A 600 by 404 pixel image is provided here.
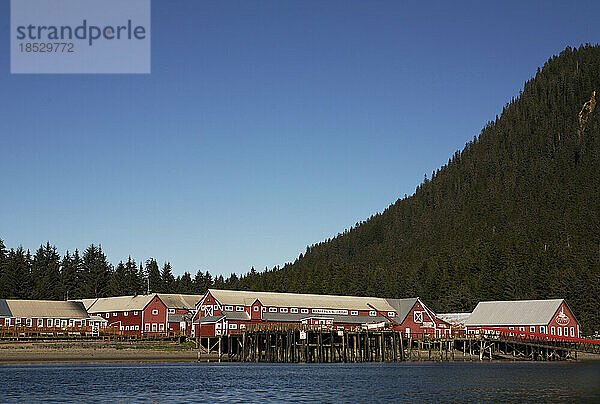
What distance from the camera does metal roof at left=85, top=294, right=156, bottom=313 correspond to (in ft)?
422

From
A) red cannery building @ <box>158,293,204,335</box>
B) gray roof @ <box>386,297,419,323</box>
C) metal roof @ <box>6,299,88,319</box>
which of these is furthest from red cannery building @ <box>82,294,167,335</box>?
gray roof @ <box>386,297,419,323</box>

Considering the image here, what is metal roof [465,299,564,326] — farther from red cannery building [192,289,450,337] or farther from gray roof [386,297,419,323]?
gray roof [386,297,419,323]

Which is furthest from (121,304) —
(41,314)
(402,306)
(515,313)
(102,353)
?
(515,313)

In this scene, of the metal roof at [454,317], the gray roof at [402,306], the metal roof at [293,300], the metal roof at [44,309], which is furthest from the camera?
the metal roof at [454,317]

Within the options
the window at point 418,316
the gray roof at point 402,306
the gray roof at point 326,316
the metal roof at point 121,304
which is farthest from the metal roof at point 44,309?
the window at point 418,316

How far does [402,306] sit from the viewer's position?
126 m

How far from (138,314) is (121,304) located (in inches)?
283

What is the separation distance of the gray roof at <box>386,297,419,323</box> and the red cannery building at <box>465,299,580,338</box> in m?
9.87

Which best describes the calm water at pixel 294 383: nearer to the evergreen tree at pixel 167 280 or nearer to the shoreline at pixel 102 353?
the shoreline at pixel 102 353

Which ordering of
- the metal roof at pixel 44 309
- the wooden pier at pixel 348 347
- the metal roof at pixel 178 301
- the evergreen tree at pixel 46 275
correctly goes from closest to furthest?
the wooden pier at pixel 348 347, the metal roof at pixel 44 309, the metal roof at pixel 178 301, the evergreen tree at pixel 46 275

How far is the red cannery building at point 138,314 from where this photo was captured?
416ft

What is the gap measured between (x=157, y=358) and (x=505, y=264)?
81.3 meters

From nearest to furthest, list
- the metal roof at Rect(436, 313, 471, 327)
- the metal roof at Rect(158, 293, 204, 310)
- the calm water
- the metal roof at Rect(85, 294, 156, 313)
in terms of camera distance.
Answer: the calm water, the metal roof at Rect(85, 294, 156, 313), the metal roof at Rect(158, 293, 204, 310), the metal roof at Rect(436, 313, 471, 327)

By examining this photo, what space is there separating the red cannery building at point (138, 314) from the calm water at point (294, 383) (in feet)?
137
